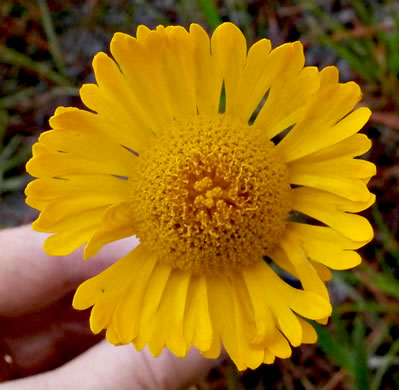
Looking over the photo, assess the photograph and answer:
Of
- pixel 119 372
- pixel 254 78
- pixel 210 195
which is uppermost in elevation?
pixel 254 78

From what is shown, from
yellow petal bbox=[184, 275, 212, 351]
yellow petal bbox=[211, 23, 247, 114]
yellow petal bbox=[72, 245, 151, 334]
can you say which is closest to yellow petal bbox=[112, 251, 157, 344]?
yellow petal bbox=[72, 245, 151, 334]

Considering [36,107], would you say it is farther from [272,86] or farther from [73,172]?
[272,86]

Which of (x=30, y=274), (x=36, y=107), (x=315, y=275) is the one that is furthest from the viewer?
(x=36, y=107)

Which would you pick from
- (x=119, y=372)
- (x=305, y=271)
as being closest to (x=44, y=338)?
(x=119, y=372)

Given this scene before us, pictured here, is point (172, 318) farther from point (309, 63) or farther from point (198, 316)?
point (309, 63)

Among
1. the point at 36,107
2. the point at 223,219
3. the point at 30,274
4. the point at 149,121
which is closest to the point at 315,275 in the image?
→ the point at 223,219

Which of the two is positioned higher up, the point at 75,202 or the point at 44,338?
the point at 75,202
